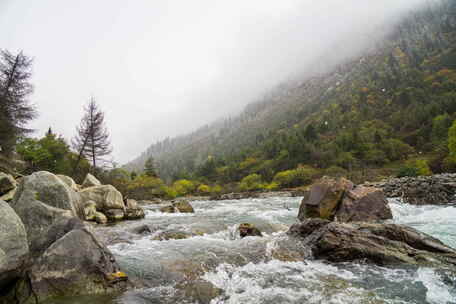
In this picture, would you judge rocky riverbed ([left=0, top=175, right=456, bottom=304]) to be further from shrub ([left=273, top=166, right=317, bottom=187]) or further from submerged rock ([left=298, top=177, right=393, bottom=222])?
shrub ([left=273, top=166, right=317, bottom=187])

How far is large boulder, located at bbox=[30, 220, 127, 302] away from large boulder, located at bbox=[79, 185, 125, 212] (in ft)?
40.3

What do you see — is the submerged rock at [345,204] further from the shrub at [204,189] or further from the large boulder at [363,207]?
the shrub at [204,189]

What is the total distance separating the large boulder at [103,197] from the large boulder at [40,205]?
757 cm

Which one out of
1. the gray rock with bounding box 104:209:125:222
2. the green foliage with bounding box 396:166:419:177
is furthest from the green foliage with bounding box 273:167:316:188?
the gray rock with bounding box 104:209:125:222

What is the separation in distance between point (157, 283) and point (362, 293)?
5.22 metres

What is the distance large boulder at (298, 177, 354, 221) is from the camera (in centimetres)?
1496

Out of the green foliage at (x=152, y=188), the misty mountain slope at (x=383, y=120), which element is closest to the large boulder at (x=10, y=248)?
the misty mountain slope at (x=383, y=120)

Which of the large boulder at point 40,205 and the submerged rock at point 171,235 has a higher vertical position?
the large boulder at point 40,205

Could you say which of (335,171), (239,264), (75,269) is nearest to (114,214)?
(75,269)

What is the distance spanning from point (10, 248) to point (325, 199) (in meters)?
15.3

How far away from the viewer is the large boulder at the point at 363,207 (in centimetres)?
1419

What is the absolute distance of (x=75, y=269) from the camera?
550 cm

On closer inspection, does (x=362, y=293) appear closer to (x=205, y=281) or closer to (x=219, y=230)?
(x=205, y=281)

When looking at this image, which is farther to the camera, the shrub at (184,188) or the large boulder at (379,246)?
the shrub at (184,188)
